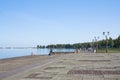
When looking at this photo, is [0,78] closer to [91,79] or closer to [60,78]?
[60,78]

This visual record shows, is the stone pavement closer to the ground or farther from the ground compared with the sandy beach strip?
closer to the ground

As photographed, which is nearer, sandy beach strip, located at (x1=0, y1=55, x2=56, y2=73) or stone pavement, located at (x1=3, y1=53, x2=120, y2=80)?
stone pavement, located at (x1=3, y1=53, x2=120, y2=80)

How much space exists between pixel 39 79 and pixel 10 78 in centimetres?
153

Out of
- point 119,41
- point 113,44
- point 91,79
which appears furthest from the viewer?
point 113,44

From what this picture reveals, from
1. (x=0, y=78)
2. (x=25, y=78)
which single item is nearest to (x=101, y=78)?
(x=25, y=78)

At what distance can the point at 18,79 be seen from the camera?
12.2 m

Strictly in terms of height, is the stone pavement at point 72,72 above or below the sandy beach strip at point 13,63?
below

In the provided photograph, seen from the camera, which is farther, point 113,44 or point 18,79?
point 113,44

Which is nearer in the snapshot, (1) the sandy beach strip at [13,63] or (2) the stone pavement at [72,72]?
(2) the stone pavement at [72,72]

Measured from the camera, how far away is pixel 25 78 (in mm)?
12562

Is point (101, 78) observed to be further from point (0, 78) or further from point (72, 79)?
point (0, 78)

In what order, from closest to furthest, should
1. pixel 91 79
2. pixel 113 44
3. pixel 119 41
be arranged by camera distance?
pixel 91 79
pixel 119 41
pixel 113 44

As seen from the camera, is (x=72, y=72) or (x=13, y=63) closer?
(x=72, y=72)

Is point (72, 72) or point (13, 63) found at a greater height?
point (13, 63)
